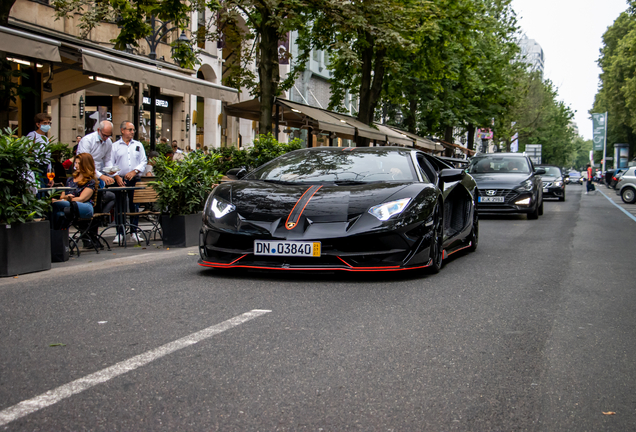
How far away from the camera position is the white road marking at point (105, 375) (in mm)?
3061

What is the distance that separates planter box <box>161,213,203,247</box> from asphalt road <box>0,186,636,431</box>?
9.42ft

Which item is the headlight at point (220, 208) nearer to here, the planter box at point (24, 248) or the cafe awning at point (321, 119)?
the planter box at point (24, 248)

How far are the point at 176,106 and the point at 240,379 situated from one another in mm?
30544

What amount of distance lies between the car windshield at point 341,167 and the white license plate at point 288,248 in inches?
49.7

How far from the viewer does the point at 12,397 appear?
3.24 m

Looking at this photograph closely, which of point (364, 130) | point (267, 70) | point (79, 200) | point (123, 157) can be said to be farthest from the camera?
point (364, 130)

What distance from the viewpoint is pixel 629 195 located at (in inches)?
1243

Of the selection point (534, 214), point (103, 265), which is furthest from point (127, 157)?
point (534, 214)

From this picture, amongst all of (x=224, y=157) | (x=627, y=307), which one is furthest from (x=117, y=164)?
(x=627, y=307)

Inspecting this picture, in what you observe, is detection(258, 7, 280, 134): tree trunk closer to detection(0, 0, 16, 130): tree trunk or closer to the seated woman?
detection(0, 0, 16, 130): tree trunk

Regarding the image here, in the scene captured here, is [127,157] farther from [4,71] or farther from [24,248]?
[24,248]

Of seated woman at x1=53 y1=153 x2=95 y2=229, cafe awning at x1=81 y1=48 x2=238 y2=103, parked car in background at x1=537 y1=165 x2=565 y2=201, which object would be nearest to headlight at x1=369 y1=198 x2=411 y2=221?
seated woman at x1=53 y1=153 x2=95 y2=229

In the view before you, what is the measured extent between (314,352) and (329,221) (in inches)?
96.1

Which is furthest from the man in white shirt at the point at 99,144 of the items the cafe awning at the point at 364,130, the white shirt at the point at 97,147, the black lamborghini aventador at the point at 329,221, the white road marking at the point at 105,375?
the cafe awning at the point at 364,130
